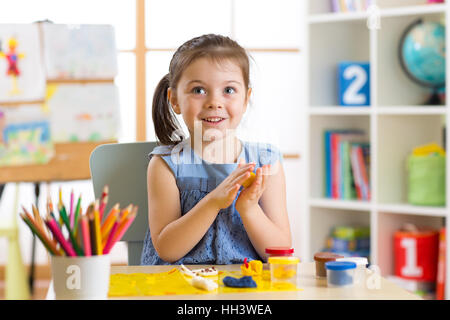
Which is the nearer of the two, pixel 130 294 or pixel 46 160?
pixel 130 294

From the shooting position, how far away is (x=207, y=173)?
1.17 m

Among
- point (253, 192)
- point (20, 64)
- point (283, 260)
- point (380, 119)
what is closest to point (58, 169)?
point (20, 64)

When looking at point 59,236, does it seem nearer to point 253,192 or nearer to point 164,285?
point 164,285

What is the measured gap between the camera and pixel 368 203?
2424mm

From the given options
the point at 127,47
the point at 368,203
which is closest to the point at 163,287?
the point at 368,203

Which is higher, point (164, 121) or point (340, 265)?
point (164, 121)

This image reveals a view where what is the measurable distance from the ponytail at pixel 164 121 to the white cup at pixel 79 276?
504 mm

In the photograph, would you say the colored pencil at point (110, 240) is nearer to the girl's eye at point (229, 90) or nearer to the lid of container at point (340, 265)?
the lid of container at point (340, 265)

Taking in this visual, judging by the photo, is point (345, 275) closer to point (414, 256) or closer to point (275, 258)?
point (275, 258)

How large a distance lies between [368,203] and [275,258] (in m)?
1.67

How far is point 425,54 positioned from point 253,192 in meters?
1.56

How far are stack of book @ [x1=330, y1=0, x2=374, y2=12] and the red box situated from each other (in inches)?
33.5

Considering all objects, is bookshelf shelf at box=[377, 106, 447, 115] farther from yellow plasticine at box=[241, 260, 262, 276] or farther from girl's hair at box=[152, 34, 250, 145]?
yellow plasticine at box=[241, 260, 262, 276]

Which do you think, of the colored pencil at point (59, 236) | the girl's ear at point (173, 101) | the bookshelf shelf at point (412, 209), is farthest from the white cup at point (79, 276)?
the bookshelf shelf at point (412, 209)
